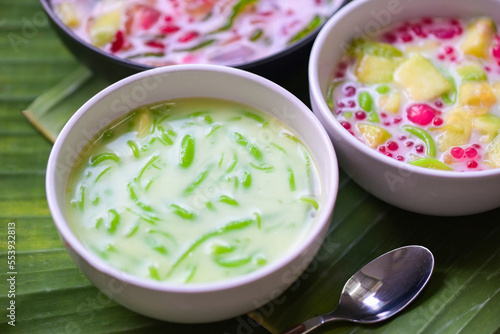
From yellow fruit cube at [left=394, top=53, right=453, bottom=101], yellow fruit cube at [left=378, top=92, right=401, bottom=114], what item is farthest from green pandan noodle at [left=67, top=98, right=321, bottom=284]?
yellow fruit cube at [left=394, top=53, right=453, bottom=101]

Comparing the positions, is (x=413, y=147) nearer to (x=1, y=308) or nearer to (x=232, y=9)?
(x=232, y=9)

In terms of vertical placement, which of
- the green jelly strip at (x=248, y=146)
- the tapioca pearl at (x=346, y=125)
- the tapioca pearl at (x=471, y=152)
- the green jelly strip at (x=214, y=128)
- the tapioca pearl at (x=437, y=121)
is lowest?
the tapioca pearl at (x=471, y=152)

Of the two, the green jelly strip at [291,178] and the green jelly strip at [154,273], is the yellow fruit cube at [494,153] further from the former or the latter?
the green jelly strip at [154,273]

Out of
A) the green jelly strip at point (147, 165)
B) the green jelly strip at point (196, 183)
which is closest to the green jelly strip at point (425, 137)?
the green jelly strip at point (196, 183)

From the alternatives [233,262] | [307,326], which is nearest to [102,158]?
[233,262]

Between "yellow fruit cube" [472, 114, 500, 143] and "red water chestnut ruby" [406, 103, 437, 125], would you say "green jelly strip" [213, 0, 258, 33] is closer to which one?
"red water chestnut ruby" [406, 103, 437, 125]

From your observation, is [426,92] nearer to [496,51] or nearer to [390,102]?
[390,102]
